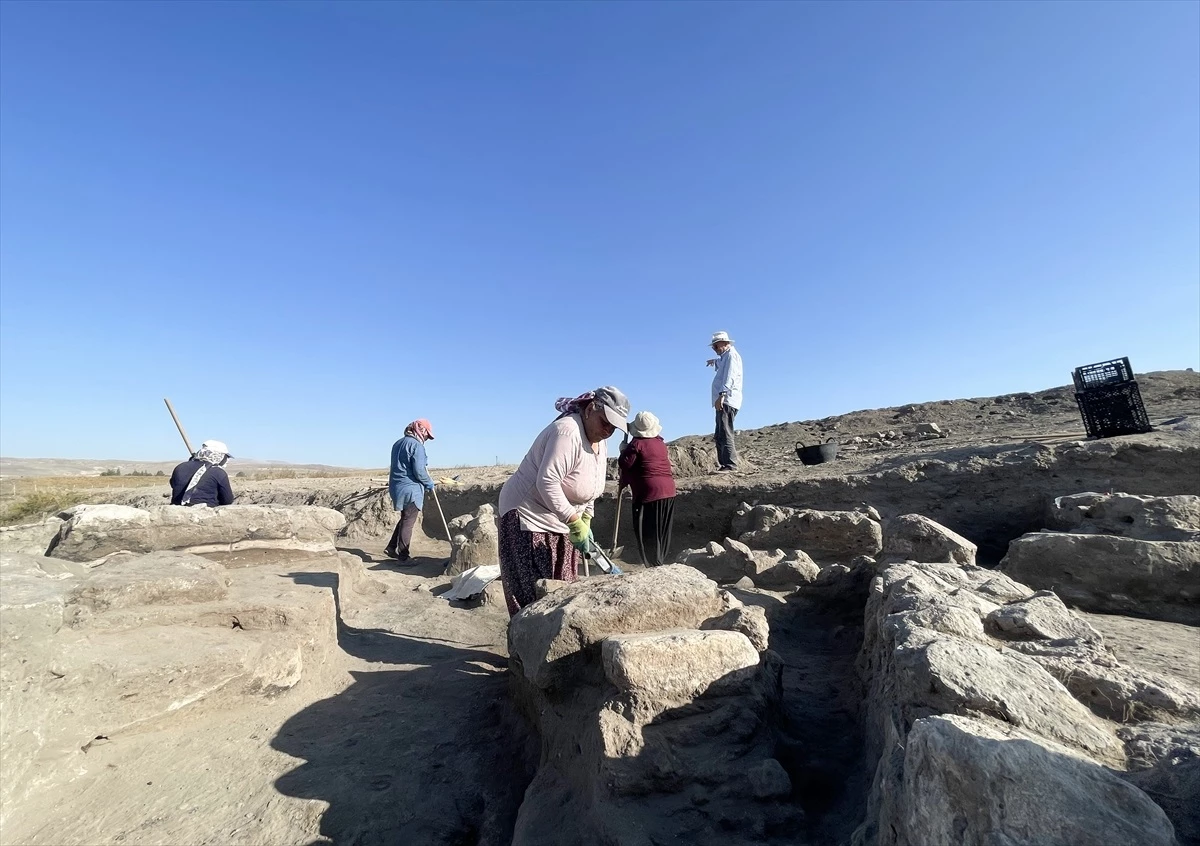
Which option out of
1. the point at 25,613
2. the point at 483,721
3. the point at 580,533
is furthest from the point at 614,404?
the point at 25,613

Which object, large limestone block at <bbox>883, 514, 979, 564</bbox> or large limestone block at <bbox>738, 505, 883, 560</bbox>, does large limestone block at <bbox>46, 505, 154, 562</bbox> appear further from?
large limestone block at <bbox>883, 514, 979, 564</bbox>

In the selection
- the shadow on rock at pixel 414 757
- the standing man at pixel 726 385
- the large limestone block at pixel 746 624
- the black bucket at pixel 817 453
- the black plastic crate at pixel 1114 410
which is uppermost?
the standing man at pixel 726 385

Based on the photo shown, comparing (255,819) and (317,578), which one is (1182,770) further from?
(317,578)

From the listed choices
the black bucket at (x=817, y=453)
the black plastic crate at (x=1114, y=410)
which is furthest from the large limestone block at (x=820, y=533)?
the black plastic crate at (x=1114, y=410)

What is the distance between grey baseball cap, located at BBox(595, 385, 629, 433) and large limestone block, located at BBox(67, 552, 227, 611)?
2.80 meters

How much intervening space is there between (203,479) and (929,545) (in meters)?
6.82

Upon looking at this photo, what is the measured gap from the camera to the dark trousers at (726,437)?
8.26 m

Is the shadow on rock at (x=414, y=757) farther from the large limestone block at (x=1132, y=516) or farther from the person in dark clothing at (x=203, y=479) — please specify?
the large limestone block at (x=1132, y=516)

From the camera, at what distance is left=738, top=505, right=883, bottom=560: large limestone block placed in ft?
18.6

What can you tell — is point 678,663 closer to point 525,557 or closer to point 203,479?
point 525,557

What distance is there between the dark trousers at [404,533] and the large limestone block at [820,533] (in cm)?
437

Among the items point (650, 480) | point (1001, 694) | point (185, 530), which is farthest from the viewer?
point (650, 480)

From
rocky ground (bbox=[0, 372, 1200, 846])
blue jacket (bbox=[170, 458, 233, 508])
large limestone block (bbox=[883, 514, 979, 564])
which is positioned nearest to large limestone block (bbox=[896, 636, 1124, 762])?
rocky ground (bbox=[0, 372, 1200, 846])

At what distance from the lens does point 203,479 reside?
20.3ft
